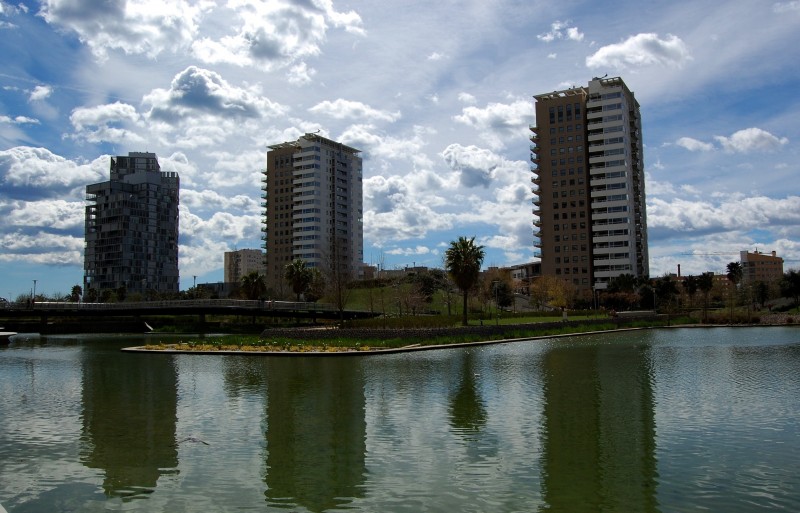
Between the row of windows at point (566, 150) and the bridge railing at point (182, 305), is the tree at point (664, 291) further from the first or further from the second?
the bridge railing at point (182, 305)

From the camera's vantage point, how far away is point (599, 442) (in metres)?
15.4

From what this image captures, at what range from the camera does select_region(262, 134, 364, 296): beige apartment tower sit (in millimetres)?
180500

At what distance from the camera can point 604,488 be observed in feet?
38.5

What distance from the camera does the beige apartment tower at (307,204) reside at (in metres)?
180

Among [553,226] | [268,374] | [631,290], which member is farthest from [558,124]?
[268,374]

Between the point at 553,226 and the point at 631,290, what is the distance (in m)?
35.1

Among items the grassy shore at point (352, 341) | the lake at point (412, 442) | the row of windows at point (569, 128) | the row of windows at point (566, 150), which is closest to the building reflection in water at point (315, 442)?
the lake at point (412, 442)

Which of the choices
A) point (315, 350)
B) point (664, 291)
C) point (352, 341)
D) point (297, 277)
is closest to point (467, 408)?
point (315, 350)

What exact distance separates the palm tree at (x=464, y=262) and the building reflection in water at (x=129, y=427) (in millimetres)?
34774

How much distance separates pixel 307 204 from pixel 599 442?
170391mm

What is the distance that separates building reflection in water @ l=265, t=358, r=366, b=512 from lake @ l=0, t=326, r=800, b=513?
7 cm

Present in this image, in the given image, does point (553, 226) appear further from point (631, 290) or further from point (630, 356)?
point (630, 356)

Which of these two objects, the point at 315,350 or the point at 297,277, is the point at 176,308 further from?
the point at 315,350

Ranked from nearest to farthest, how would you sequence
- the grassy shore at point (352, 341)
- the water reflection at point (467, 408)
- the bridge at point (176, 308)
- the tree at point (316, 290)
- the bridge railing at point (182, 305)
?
the water reflection at point (467, 408)
the grassy shore at point (352, 341)
the bridge railing at point (182, 305)
the bridge at point (176, 308)
the tree at point (316, 290)
